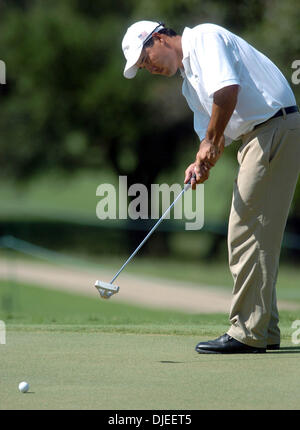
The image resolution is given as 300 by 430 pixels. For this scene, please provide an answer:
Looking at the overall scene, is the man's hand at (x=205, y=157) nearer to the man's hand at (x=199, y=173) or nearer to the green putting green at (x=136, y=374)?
the man's hand at (x=199, y=173)

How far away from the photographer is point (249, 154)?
19.2ft

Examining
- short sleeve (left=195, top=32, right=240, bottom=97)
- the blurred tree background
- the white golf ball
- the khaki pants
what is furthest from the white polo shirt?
the blurred tree background

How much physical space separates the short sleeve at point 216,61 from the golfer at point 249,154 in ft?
0.07

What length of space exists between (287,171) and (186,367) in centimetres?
140

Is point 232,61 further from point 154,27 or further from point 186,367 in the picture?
point 186,367

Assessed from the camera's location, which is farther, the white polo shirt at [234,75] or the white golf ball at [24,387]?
the white polo shirt at [234,75]

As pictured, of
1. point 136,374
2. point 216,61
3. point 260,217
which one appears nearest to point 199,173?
point 260,217

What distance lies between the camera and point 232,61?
5.62 m

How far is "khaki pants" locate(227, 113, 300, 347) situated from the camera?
582cm

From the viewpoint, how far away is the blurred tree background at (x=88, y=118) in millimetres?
28328

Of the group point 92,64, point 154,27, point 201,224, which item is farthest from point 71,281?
point 154,27

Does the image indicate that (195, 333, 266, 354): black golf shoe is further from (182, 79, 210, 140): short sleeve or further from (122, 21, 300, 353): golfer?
(182, 79, 210, 140): short sleeve

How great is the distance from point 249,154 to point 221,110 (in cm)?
44

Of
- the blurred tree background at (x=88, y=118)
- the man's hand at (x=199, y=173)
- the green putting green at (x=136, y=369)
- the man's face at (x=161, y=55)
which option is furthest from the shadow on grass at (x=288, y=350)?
the blurred tree background at (x=88, y=118)
